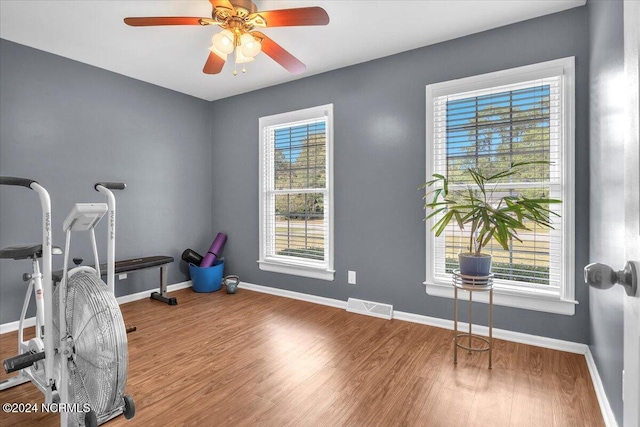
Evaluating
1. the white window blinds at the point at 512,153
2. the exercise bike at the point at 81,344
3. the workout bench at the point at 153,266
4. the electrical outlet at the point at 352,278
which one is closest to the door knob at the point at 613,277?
the exercise bike at the point at 81,344

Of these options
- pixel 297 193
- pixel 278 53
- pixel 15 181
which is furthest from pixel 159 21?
pixel 297 193

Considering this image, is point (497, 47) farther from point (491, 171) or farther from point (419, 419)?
point (419, 419)

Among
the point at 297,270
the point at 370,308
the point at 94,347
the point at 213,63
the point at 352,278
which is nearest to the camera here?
the point at 94,347

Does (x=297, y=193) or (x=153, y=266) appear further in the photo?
(x=297, y=193)

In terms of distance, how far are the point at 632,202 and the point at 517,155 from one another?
220cm

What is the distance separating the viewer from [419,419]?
1.73 m

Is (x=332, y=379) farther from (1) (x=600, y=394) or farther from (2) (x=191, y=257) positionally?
(2) (x=191, y=257)

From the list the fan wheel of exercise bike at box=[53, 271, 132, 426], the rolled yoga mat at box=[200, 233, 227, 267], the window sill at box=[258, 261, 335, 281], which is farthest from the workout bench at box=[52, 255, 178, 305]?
the fan wheel of exercise bike at box=[53, 271, 132, 426]

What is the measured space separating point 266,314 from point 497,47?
312 centimetres

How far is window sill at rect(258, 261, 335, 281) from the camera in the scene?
361 cm

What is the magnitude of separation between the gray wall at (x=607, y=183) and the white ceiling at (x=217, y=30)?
71 cm

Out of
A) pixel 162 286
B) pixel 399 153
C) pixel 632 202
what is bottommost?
pixel 162 286

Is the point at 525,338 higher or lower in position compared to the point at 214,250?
lower

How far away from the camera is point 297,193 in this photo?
391cm
